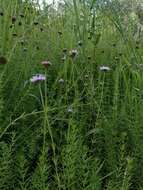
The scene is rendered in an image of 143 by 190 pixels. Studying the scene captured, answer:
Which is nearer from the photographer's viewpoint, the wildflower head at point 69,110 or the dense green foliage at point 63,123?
the dense green foliage at point 63,123

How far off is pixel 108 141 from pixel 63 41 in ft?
4.32

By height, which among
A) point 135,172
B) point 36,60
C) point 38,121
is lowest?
point 135,172

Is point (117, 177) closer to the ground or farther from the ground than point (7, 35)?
closer to the ground

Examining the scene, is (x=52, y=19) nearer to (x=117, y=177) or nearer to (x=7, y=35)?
(x=7, y=35)

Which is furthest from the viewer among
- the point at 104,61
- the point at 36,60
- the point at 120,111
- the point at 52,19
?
the point at 52,19

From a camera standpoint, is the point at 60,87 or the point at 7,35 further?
the point at 7,35

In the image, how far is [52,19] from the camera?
11.0 feet

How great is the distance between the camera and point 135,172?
1.53 metres

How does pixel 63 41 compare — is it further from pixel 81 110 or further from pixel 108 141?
pixel 108 141

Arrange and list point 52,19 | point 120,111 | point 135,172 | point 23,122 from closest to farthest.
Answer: point 135,172
point 23,122
point 120,111
point 52,19

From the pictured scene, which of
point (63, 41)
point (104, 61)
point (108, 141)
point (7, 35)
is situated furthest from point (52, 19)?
point (108, 141)

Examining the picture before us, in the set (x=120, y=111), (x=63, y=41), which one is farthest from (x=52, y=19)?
(x=120, y=111)

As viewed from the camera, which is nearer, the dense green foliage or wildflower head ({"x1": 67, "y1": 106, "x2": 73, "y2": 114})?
the dense green foliage

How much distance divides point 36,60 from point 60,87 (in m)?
0.31
